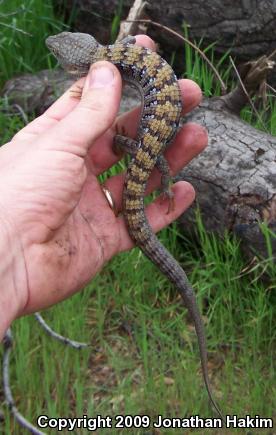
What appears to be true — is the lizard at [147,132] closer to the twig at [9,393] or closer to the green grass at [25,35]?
the twig at [9,393]

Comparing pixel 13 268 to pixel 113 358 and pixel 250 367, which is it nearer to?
pixel 113 358

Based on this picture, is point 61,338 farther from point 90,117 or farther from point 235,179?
point 90,117

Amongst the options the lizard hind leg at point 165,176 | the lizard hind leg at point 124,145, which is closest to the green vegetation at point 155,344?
the lizard hind leg at point 165,176

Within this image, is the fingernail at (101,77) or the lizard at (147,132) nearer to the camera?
the fingernail at (101,77)

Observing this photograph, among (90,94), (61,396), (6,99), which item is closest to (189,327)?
(61,396)

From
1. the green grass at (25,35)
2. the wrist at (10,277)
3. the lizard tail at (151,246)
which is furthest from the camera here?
the green grass at (25,35)

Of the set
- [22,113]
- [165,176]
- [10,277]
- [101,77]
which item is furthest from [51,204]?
[22,113]
